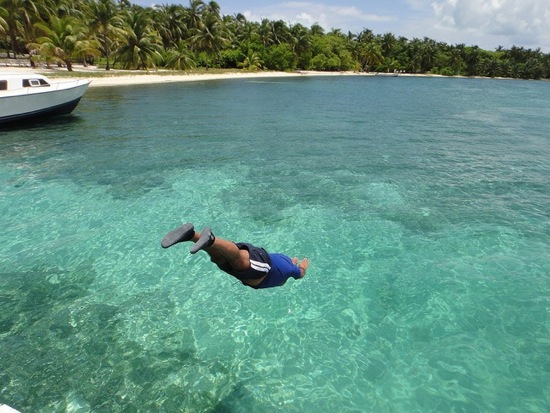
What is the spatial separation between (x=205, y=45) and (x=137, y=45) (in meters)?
20.6

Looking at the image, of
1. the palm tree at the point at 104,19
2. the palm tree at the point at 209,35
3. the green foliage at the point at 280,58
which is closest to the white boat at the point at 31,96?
the palm tree at the point at 104,19

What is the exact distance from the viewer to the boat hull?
1820 cm

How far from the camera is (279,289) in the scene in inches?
280

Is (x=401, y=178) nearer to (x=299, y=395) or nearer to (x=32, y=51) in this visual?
(x=299, y=395)

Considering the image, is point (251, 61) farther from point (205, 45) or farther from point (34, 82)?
point (34, 82)

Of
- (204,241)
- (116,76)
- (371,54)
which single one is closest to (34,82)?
(204,241)

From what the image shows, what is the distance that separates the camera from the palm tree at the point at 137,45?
49.6 m

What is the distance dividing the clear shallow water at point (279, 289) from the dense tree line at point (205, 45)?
39.2m

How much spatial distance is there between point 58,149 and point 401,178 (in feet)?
50.8

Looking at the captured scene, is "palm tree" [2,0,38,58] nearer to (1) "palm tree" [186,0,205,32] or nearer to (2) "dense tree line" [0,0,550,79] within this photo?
(2) "dense tree line" [0,0,550,79]

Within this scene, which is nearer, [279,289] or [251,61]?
[279,289]

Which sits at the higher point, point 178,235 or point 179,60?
point 179,60

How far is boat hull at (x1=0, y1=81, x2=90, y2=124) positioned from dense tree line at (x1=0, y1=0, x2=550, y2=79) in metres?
26.2

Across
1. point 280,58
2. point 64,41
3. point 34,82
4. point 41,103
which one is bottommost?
point 41,103
